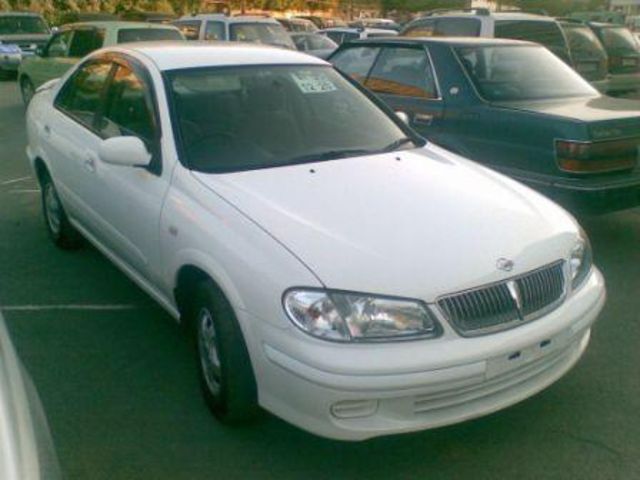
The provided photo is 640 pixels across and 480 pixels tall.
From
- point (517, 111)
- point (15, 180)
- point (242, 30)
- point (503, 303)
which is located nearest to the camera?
point (503, 303)

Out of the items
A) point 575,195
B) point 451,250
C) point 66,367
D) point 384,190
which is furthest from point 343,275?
point 575,195

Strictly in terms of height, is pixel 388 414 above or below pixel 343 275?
below

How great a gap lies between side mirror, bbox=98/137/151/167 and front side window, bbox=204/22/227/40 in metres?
10.5

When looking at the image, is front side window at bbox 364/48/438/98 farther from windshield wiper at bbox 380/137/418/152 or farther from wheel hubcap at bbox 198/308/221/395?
wheel hubcap at bbox 198/308/221/395

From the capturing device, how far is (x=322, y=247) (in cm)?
278

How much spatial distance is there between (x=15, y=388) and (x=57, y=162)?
3543mm

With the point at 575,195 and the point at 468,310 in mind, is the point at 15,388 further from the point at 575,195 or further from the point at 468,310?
the point at 575,195

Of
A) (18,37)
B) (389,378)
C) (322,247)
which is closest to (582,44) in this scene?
(322,247)

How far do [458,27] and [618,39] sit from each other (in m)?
3.76

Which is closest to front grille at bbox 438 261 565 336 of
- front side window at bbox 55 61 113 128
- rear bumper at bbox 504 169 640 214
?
rear bumper at bbox 504 169 640 214

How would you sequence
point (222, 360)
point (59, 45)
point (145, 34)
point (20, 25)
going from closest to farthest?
point (222, 360), point (145, 34), point (59, 45), point (20, 25)

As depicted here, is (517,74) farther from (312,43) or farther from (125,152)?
(312,43)

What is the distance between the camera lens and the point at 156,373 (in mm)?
3629

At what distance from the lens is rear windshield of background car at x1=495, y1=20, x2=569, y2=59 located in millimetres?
9070
